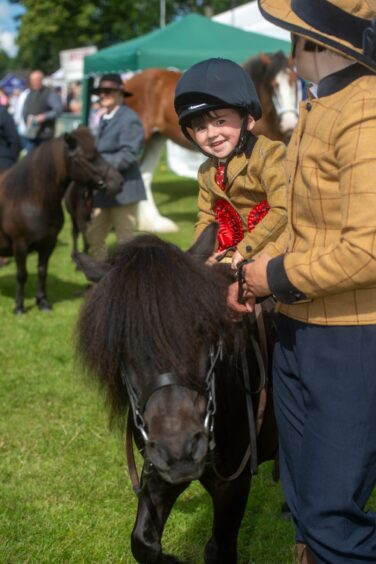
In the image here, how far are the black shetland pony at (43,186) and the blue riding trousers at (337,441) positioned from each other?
223 inches

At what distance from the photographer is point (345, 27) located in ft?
5.92

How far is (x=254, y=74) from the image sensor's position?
1019 cm

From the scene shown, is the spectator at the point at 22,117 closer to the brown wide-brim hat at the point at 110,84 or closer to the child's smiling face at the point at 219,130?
the brown wide-brim hat at the point at 110,84

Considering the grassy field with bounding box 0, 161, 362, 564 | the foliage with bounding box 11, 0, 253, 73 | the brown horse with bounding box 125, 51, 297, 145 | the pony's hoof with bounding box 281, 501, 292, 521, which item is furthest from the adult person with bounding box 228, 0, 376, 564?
the foliage with bounding box 11, 0, 253, 73

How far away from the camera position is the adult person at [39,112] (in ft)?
40.8

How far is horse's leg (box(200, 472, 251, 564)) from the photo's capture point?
8.71 ft

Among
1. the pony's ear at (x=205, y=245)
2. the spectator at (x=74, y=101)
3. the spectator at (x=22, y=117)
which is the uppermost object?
the pony's ear at (x=205, y=245)

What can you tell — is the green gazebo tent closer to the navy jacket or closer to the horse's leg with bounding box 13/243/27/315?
the navy jacket

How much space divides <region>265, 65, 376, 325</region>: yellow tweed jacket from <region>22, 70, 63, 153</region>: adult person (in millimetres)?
10932

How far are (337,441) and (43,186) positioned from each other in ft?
19.3

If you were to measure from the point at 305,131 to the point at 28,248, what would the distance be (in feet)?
19.3

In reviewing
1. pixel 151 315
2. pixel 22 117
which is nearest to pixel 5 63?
pixel 22 117

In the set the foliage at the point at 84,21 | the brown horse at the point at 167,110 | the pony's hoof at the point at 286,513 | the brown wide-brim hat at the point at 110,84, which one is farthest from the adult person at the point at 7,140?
the foliage at the point at 84,21

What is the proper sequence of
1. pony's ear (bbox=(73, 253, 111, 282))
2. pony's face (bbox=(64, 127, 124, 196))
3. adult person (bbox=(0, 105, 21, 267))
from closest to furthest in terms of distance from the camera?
pony's ear (bbox=(73, 253, 111, 282)), pony's face (bbox=(64, 127, 124, 196)), adult person (bbox=(0, 105, 21, 267))
